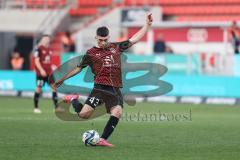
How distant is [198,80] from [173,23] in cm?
719

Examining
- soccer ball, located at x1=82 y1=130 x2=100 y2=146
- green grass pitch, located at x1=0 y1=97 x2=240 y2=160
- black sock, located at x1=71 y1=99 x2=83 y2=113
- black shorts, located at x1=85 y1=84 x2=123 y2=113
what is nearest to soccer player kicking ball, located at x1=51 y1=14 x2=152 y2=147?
black shorts, located at x1=85 y1=84 x2=123 y2=113

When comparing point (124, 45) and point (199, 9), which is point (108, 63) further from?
point (199, 9)

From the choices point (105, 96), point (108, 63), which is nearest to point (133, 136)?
point (105, 96)

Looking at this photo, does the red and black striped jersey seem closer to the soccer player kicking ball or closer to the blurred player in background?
the soccer player kicking ball

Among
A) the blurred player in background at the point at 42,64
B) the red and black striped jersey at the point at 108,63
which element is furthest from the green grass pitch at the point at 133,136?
the red and black striped jersey at the point at 108,63

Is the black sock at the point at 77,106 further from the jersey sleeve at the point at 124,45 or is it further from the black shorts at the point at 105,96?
the jersey sleeve at the point at 124,45

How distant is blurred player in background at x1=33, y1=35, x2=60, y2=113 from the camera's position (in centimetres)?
2294

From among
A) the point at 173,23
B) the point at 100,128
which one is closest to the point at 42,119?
the point at 100,128

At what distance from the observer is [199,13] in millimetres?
39031

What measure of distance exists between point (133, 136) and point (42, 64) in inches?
324

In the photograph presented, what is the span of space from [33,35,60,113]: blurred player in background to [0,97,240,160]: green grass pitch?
1.80 ft

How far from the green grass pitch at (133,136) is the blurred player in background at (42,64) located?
0.55 meters

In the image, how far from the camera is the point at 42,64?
23312mm

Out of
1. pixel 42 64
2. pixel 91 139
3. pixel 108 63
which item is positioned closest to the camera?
pixel 91 139
